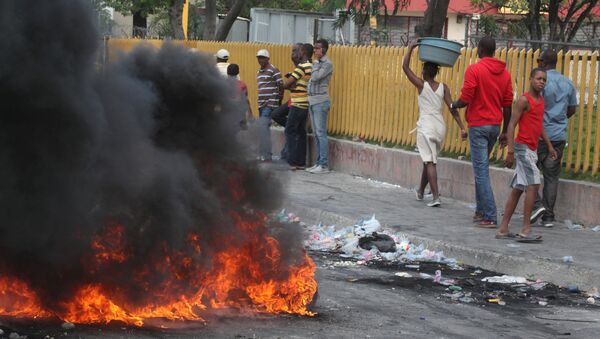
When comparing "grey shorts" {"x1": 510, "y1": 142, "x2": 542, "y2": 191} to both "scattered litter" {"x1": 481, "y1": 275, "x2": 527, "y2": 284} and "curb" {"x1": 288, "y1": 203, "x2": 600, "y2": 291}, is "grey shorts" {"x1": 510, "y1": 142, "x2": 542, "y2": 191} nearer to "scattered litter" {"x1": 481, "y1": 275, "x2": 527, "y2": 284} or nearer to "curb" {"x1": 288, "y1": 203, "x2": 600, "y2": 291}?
"curb" {"x1": 288, "y1": 203, "x2": 600, "y2": 291}

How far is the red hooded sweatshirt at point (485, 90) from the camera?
37.9ft

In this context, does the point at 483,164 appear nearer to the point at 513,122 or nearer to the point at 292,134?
the point at 513,122

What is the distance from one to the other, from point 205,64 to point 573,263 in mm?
4083

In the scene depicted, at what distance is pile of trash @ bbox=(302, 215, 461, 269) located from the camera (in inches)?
411

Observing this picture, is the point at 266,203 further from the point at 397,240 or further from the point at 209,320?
the point at 397,240

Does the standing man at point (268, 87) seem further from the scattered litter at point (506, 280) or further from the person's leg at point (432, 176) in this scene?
the scattered litter at point (506, 280)

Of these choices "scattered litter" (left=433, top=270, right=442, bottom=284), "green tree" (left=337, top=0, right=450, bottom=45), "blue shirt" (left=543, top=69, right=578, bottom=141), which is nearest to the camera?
"scattered litter" (left=433, top=270, right=442, bottom=284)

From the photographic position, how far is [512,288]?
9148 mm

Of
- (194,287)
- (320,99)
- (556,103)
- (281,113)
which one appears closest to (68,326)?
(194,287)

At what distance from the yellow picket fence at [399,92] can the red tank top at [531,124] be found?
1372mm

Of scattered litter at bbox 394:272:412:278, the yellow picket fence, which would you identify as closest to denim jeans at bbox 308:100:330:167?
the yellow picket fence

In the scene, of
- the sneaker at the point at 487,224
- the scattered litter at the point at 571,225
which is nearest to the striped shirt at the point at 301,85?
the sneaker at the point at 487,224

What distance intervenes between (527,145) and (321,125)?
6339mm

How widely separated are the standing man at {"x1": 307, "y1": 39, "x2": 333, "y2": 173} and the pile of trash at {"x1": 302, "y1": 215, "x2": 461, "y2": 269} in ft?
15.7
